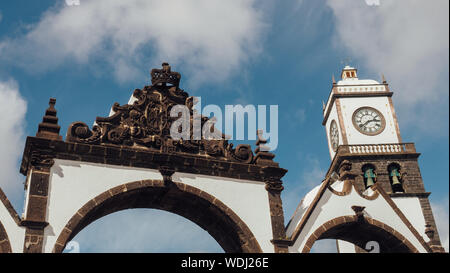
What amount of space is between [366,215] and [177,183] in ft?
19.8

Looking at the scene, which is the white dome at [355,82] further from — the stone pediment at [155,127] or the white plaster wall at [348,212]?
the stone pediment at [155,127]

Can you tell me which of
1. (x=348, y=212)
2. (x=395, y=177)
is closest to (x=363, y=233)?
(x=348, y=212)

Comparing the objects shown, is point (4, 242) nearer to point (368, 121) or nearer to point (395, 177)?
point (395, 177)

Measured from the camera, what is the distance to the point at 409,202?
95.1ft

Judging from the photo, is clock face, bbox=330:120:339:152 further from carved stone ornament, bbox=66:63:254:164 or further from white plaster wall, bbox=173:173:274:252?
white plaster wall, bbox=173:173:274:252

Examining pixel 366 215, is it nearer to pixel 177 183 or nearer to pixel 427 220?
pixel 177 183

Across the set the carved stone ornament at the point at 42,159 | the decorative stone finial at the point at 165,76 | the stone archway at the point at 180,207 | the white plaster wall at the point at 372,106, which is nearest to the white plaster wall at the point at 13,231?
the stone archway at the point at 180,207

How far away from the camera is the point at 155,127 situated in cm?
1551

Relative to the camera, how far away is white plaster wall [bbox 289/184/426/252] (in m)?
15.8

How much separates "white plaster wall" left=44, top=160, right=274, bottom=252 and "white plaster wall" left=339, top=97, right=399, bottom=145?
18480mm

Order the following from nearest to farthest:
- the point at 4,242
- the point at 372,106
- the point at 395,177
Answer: the point at 4,242 → the point at 395,177 → the point at 372,106

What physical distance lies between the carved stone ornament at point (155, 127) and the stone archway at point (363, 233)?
3015 millimetres

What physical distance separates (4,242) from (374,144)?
24031 millimetres


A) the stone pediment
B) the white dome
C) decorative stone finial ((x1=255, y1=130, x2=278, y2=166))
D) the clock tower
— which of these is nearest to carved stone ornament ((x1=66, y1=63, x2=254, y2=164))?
the stone pediment
